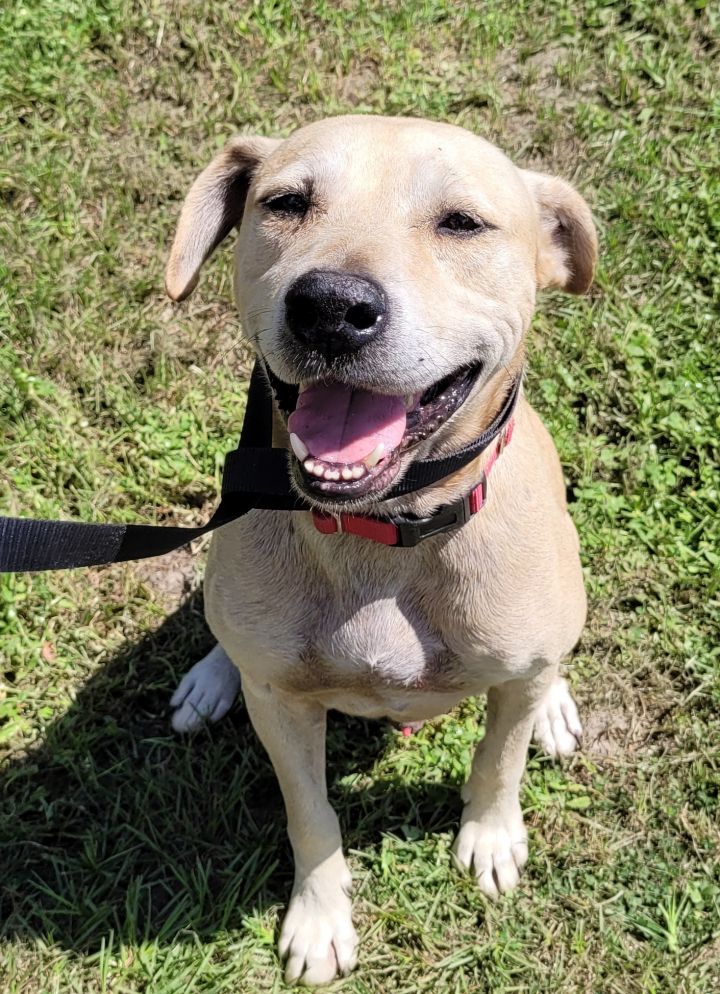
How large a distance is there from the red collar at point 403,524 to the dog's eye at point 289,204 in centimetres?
82

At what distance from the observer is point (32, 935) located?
3.97m

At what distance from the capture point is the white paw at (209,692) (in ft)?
14.3

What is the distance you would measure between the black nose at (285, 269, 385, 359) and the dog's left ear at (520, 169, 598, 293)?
925mm

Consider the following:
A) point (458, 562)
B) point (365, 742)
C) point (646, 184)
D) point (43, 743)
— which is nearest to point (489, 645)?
point (458, 562)

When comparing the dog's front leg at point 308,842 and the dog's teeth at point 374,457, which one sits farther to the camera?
the dog's front leg at point 308,842

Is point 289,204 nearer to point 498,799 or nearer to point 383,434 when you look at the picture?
point 383,434

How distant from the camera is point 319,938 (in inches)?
150

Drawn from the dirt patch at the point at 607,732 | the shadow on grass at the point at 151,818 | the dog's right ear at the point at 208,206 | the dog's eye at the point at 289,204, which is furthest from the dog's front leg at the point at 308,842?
the dog's eye at the point at 289,204

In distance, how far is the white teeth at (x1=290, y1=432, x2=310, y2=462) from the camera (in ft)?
8.23

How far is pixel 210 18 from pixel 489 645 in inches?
168

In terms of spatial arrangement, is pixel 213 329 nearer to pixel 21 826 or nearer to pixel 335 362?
pixel 21 826

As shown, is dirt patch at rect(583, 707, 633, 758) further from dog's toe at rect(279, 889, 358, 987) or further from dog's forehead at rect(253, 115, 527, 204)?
dog's forehead at rect(253, 115, 527, 204)

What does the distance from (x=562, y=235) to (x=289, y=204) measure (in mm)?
910

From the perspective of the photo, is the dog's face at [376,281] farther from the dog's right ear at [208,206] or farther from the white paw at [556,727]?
the white paw at [556,727]
